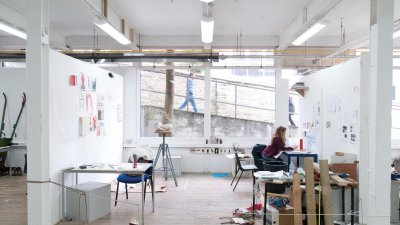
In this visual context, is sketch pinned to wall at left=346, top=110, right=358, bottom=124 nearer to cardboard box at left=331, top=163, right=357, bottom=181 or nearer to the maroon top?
cardboard box at left=331, top=163, right=357, bottom=181

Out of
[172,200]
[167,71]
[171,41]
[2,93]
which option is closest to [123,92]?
[167,71]

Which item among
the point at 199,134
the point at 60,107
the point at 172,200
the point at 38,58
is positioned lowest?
the point at 172,200

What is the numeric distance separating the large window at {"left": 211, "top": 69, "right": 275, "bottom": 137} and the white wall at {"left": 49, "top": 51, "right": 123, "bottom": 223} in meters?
3.15

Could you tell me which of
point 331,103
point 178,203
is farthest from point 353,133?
point 178,203

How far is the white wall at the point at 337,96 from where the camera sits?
5156 mm

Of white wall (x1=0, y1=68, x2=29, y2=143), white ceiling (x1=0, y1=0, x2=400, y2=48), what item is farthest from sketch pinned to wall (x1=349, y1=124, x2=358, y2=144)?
white wall (x1=0, y1=68, x2=29, y2=143)

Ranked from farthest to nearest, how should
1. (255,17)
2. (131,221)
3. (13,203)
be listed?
(255,17), (13,203), (131,221)

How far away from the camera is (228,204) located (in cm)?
562

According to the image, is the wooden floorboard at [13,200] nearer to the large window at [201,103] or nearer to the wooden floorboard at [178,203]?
the wooden floorboard at [178,203]

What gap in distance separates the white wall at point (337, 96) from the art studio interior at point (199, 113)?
1.7 inches

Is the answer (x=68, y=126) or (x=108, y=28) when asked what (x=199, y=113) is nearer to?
(x=108, y=28)

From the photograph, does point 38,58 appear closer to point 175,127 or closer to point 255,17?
point 255,17

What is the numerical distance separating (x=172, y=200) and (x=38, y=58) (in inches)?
132

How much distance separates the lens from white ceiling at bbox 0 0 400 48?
5.94 metres
